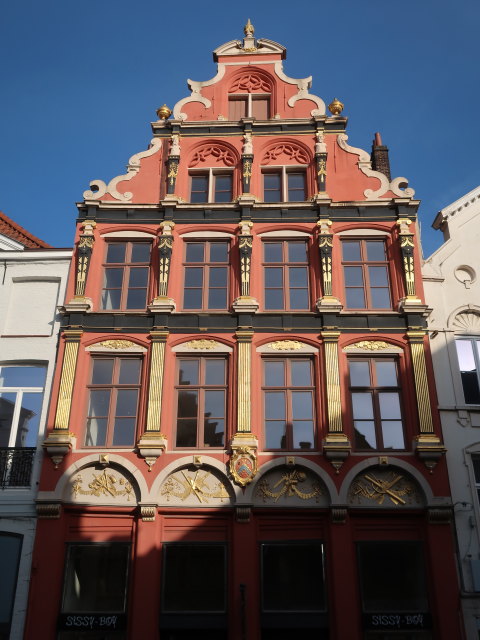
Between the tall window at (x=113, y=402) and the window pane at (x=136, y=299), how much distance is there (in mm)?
1519

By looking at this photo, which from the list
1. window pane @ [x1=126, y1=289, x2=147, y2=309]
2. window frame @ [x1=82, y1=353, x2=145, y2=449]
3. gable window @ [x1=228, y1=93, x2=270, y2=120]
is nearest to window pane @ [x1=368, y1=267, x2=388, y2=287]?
window pane @ [x1=126, y1=289, x2=147, y2=309]

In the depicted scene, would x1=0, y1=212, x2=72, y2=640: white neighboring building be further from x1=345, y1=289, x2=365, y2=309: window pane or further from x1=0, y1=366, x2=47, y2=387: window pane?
x1=345, y1=289, x2=365, y2=309: window pane

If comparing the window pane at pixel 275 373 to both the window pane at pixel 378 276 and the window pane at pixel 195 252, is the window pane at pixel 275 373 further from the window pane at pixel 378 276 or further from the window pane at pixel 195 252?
the window pane at pixel 195 252

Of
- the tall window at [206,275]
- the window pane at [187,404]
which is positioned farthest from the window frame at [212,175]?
the window pane at [187,404]

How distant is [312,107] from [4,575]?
15.2m

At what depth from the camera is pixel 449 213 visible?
1884 cm

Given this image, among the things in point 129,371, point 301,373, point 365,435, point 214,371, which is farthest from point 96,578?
point 365,435

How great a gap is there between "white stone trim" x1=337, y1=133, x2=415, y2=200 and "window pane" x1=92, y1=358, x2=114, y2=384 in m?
8.45

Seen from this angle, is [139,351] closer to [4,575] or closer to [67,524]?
[67,524]

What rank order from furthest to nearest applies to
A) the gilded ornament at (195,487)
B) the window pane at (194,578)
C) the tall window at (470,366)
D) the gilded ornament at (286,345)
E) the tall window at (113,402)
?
the gilded ornament at (286,345) → the tall window at (470,366) → the tall window at (113,402) → the gilded ornament at (195,487) → the window pane at (194,578)

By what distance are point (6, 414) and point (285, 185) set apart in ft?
32.0

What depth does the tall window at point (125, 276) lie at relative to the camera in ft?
58.3

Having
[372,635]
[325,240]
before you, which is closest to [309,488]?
[372,635]

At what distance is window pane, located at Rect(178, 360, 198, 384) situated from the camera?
16734 millimetres
